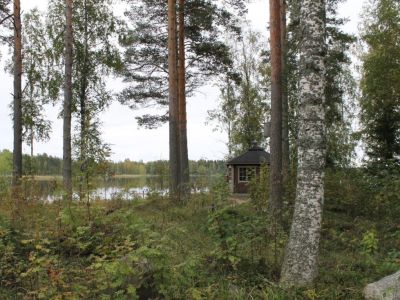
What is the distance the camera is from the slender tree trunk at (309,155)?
205 inches

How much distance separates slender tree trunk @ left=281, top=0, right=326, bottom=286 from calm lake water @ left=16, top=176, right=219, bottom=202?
1.43 metres

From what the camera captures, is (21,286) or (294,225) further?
(294,225)

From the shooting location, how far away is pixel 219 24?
1569 centimetres

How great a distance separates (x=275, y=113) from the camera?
31.3 ft

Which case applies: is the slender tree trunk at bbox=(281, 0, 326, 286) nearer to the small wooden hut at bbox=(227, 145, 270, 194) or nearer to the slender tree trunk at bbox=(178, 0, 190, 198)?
the slender tree trunk at bbox=(178, 0, 190, 198)

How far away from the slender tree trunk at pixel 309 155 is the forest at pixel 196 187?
17 mm

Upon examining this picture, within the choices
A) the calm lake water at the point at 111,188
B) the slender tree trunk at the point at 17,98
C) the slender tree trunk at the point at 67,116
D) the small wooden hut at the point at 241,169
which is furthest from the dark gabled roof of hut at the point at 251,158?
the slender tree trunk at the point at 17,98

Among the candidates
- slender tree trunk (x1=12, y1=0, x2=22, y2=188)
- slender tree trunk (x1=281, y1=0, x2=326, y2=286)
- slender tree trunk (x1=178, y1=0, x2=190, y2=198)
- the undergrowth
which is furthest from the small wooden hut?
slender tree trunk (x1=281, y1=0, x2=326, y2=286)

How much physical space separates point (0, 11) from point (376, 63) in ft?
60.9

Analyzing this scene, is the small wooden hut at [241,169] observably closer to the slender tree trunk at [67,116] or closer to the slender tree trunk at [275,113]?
the slender tree trunk at [67,116]

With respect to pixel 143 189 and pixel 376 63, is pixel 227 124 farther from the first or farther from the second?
pixel 143 189

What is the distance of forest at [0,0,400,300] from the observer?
4836mm

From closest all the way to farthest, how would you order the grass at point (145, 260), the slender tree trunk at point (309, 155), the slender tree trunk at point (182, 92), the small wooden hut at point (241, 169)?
the grass at point (145, 260) < the slender tree trunk at point (309, 155) < the slender tree trunk at point (182, 92) < the small wooden hut at point (241, 169)

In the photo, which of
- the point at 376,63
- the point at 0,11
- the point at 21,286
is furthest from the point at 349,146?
the point at 21,286
